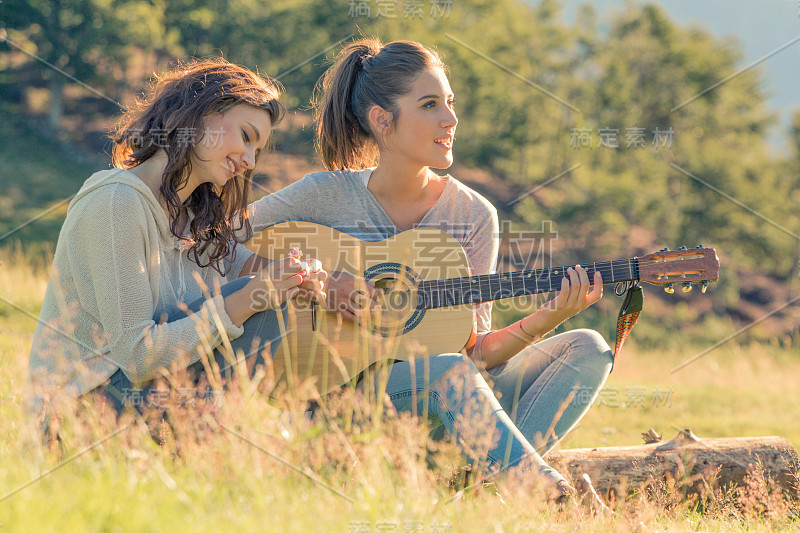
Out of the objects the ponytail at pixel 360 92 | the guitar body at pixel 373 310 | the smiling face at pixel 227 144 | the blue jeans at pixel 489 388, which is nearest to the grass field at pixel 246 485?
the blue jeans at pixel 489 388

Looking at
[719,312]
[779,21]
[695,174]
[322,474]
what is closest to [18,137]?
[695,174]

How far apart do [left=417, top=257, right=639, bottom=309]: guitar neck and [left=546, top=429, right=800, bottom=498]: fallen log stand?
0.79 metres

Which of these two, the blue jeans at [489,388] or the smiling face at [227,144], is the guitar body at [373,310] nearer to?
the blue jeans at [489,388]

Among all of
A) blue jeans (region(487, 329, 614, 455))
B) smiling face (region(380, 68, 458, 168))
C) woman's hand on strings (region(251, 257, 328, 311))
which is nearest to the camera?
woman's hand on strings (region(251, 257, 328, 311))

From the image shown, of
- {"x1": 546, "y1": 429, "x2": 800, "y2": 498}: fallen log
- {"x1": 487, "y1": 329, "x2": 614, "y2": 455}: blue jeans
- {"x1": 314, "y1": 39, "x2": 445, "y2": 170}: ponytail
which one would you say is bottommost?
{"x1": 546, "y1": 429, "x2": 800, "y2": 498}: fallen log

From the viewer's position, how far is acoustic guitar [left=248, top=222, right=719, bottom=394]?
3.46m

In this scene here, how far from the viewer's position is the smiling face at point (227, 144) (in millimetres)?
3143

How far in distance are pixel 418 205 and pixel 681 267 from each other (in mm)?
1407

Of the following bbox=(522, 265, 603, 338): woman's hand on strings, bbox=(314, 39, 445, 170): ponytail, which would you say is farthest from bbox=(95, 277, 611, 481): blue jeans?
bbox=(314, 39, 445, 170): ponytail

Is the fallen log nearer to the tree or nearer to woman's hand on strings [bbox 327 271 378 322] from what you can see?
woman's hand on strings [bbox 327 271 378 322]

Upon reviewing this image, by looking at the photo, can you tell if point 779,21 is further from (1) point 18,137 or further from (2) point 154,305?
(2) point 154,305

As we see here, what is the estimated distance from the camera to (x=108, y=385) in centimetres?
287

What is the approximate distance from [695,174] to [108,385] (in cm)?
2583

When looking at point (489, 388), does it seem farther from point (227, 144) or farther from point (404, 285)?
point (227, 144)
